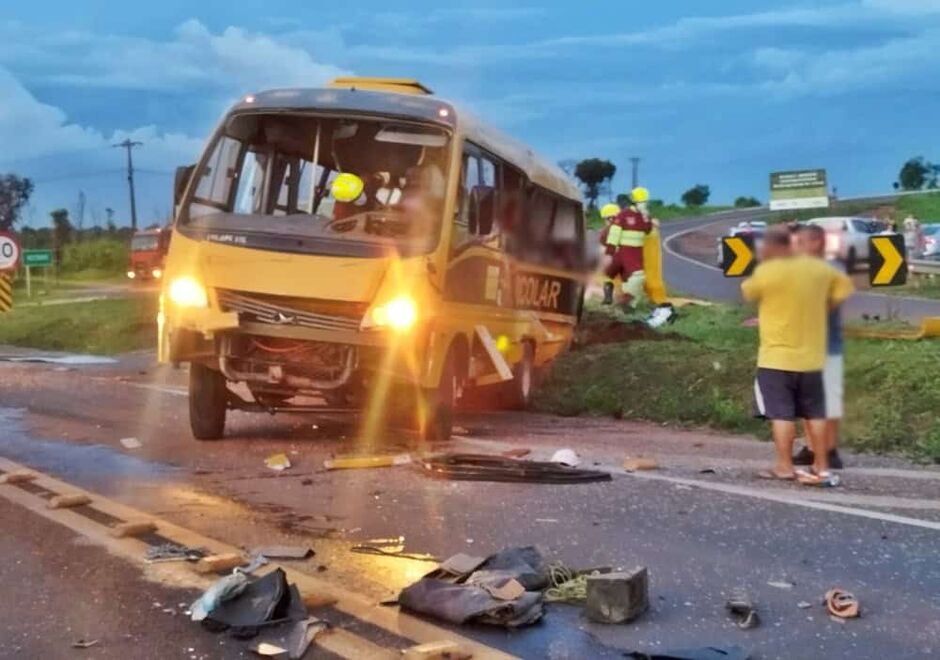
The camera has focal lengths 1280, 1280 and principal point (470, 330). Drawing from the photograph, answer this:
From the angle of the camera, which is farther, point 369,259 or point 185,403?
point 185,403

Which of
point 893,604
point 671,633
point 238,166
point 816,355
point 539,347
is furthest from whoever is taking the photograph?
point 539,347

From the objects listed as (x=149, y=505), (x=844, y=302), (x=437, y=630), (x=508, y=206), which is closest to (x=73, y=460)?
(x=149, y=505)

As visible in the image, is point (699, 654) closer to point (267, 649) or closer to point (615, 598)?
point (615, 598)

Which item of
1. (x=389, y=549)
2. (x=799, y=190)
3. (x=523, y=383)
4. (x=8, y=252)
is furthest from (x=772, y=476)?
(x=8, y=252)

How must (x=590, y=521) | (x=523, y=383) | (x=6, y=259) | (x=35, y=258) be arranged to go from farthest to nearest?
1. (x=35, y=258)
2. (x=6, y=259)
3. (x=523, y=383)
4. (x=590, y=521)

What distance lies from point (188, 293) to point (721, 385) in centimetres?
552

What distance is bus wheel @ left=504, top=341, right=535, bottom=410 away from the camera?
43.7 ft

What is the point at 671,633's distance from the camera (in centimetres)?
513

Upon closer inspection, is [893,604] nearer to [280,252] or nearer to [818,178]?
[818,178]

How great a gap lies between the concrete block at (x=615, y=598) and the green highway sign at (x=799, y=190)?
423 centimetres

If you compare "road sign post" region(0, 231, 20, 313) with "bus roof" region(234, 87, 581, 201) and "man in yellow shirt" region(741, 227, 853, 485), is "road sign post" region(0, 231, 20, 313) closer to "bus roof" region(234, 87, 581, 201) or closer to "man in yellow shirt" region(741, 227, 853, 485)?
"bus roof" region(234, 87, 581, 201)

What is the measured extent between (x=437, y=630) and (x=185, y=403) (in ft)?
31.0

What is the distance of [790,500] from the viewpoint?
790 cm

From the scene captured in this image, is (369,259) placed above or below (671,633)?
above
